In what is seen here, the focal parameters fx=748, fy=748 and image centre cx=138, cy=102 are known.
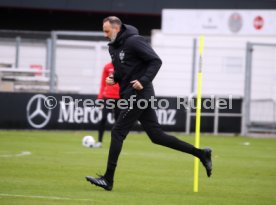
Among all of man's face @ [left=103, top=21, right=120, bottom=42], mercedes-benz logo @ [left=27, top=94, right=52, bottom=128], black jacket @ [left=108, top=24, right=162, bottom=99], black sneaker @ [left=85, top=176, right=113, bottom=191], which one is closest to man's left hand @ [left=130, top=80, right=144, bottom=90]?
black jacket @ [left=108, top=24, right=162, bottom=99]

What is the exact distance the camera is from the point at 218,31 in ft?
84.4

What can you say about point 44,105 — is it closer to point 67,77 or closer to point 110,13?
point 67,77

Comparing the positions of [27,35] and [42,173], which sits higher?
[27,35]

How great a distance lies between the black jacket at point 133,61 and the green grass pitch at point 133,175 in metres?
1.38

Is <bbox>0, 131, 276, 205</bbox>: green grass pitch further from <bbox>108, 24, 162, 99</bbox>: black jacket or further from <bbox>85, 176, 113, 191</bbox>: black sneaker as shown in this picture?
<bbox>108, 24, 162, 99</bbox>: black jacket

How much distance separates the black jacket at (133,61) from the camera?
9.83m

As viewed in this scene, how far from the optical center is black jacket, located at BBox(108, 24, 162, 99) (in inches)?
387

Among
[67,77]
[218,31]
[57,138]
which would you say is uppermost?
[218,31]

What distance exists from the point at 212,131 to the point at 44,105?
547 cm

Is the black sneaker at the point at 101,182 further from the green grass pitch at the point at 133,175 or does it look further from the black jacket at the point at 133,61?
the black jacket at the point at 133,61

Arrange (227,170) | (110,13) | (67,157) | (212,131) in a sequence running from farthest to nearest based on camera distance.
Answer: (110,13), (212,131), (67,157), (227,170)

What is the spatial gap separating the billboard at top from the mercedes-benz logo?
Result: 17.8 feet

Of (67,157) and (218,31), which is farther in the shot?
(218,31)

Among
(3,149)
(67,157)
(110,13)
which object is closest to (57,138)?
(3,149)
